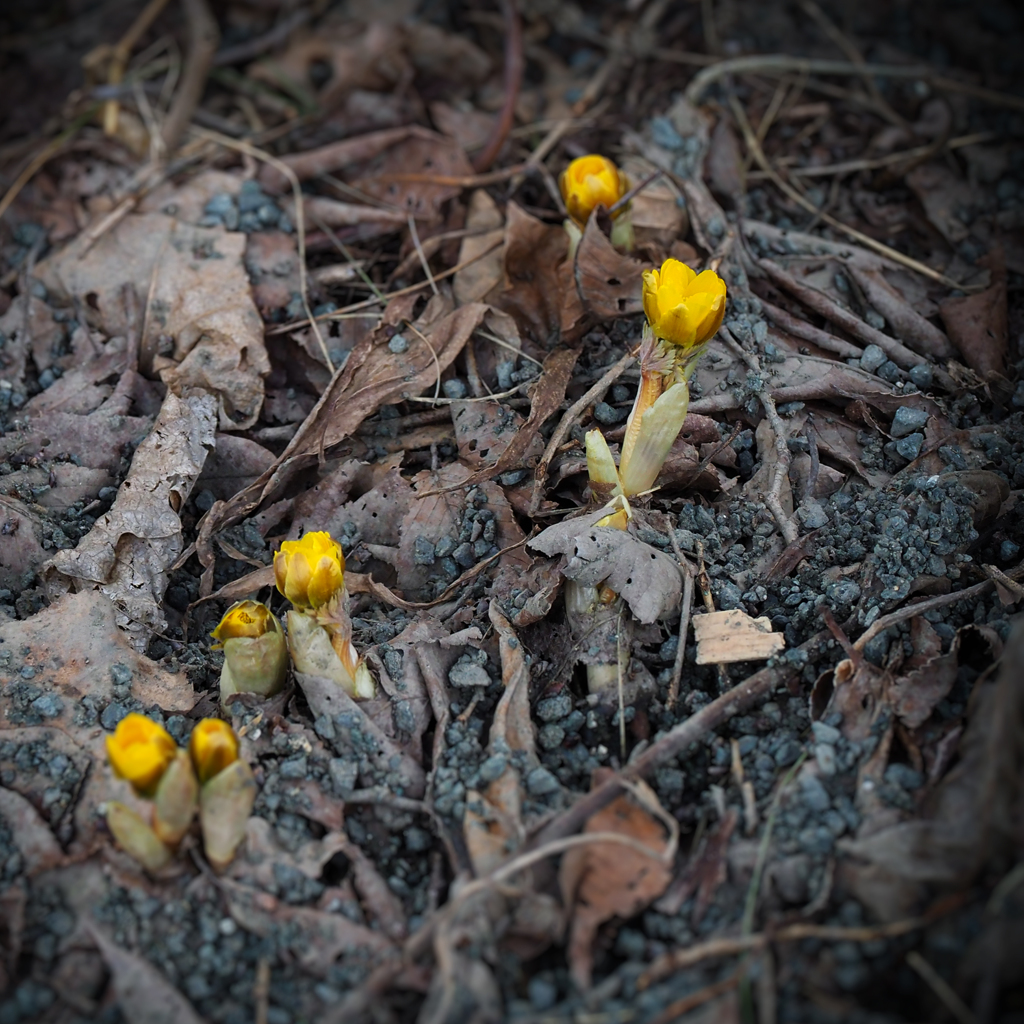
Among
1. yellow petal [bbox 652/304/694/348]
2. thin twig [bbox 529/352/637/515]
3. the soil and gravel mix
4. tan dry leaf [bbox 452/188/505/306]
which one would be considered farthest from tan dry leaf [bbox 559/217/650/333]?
yellow petal [bbox 652/304/694/348]

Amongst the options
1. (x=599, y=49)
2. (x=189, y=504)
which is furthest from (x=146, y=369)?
(x=599, y=49)

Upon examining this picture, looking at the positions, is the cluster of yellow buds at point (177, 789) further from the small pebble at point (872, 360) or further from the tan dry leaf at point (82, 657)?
the small pebble at point (872, 360)

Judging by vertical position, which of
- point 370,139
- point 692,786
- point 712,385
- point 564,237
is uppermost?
point 370,139

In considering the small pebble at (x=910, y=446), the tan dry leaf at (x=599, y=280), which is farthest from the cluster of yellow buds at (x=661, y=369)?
the small pebble at (x=910, y=446)

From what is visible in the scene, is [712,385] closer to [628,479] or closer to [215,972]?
[628,479]

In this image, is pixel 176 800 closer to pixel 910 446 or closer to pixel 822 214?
pixel 910 446

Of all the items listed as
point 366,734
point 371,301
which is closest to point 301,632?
point 366,734
